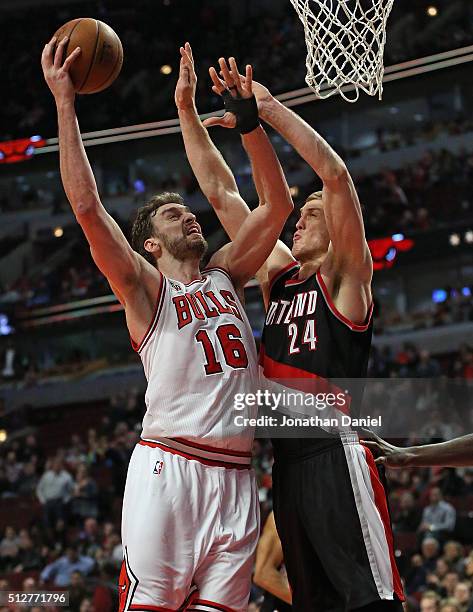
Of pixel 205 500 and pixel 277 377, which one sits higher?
pixel 277 377

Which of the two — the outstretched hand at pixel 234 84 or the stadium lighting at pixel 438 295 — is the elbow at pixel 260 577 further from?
the stadium lighting at pixel 438 295

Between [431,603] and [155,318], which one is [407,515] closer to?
[431,603]

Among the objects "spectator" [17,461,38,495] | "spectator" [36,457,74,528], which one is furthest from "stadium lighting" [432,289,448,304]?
"spectator" [17,461,38,495]

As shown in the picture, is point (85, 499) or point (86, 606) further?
point (85, 499)

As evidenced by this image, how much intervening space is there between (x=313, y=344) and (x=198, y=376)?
55 cm

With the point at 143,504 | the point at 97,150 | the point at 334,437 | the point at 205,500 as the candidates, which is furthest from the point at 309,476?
the point at 97,150

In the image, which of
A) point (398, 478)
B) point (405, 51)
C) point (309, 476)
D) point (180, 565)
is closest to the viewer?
point (180, 565)

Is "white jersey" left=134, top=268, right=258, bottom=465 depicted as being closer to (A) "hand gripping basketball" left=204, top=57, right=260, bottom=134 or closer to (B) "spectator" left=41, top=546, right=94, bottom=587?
(A) "hand gripping basketball" left=204, top=57, right=260, bottom=134

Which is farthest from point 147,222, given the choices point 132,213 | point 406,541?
Answer: point 132,213

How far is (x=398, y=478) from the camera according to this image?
37.8 feet

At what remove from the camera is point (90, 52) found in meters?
4.15

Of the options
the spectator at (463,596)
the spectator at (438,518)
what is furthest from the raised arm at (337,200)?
the spectator at (438,518)

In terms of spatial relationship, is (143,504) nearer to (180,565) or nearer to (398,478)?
(180,565)

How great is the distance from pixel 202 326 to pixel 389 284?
15338mm
